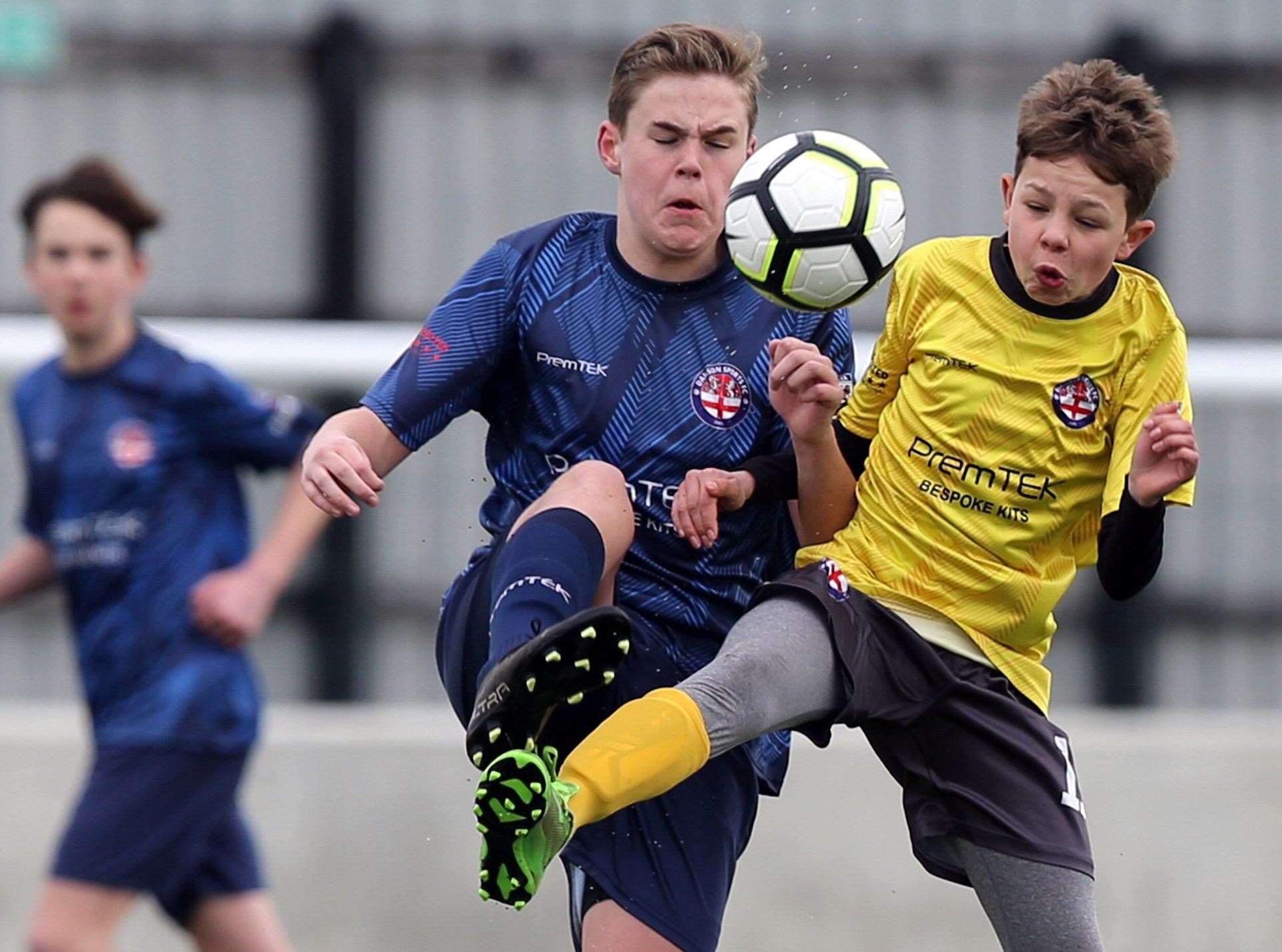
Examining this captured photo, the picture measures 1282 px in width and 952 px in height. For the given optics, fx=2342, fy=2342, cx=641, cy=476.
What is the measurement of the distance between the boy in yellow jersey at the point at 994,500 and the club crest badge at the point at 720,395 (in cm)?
17

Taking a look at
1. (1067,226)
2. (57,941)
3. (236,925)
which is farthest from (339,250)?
(1067,226)

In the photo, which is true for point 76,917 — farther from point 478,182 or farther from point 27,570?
point 478,182

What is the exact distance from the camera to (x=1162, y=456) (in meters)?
3.94

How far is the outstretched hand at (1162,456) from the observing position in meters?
3.90

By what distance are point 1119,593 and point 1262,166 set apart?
12.3ft

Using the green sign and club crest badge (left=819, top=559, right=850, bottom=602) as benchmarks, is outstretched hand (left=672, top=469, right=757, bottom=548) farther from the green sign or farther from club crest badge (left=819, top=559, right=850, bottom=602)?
the green sign

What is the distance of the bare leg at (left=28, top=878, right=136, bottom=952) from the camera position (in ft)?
18.7

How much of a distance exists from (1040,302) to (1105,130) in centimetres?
33

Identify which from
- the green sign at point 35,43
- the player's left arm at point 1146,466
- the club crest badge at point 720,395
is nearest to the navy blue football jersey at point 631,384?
the club crest badge at point 720,395

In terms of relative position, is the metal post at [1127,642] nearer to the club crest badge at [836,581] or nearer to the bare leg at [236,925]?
the bare leg at [236,925]

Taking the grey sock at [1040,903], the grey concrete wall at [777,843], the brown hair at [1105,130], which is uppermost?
the brown hair at [1105,130]

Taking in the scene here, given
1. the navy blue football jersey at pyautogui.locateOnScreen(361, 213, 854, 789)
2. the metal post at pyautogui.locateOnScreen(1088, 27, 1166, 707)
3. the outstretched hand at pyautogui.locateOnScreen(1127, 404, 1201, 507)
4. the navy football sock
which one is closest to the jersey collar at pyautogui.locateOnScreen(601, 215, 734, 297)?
the navy blue football jersey at pyautogui.locateOnScreen(361, 213, 854, 789)

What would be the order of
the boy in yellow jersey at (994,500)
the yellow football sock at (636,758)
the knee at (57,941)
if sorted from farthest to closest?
the knee at (57,941)
the boy in yellow jersey at (994,500)
the yellow football sock at (636,758)

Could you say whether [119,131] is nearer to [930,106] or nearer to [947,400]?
[930,106]
